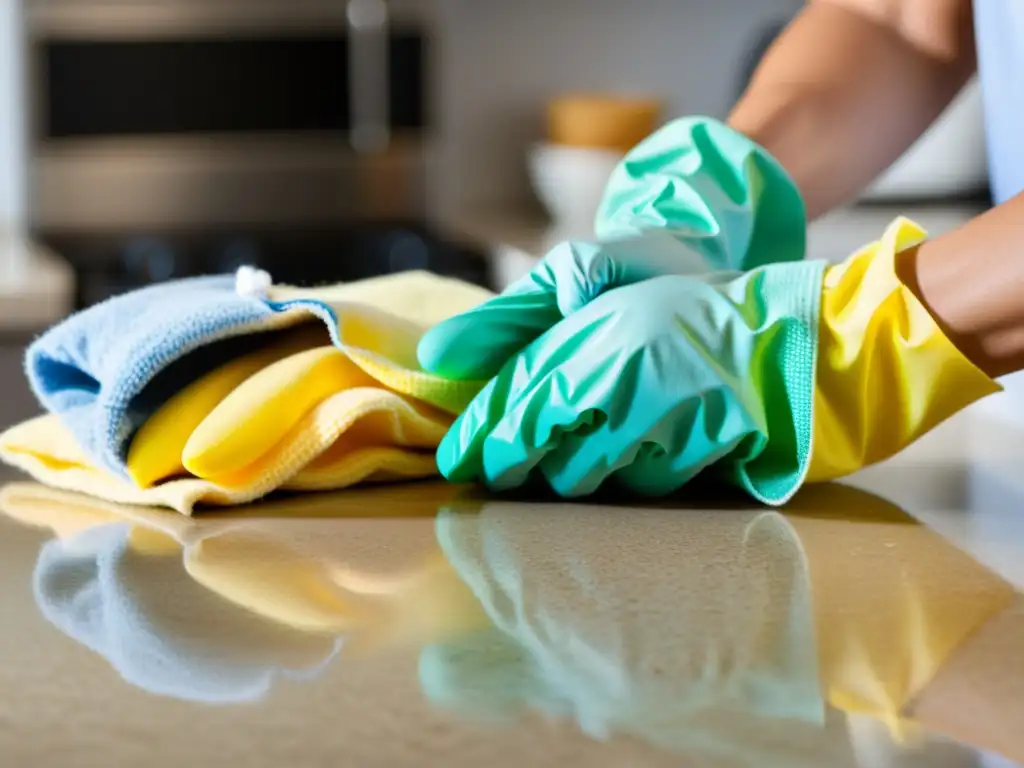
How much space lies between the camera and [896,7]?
990 mm

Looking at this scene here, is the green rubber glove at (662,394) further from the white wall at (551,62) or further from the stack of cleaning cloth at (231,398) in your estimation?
the white wall at (551,62)

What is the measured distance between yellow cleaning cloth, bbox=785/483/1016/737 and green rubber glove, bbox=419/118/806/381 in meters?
0.14

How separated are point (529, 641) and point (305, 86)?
211 centimetres

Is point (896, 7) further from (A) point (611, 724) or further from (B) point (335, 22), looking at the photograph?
(B) point (335, 22)

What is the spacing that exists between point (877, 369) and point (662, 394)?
10 centimetres

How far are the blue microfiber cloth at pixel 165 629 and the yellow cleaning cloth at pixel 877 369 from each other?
0.90ft

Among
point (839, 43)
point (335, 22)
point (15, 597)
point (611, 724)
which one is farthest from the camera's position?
point (335, 22)

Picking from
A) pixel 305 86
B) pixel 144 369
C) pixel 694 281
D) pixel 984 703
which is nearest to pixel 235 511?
pixel 144 369

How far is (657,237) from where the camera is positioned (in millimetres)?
728

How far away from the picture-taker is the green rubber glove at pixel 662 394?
61cm

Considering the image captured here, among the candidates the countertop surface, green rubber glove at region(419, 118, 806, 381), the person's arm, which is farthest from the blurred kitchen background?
the countertop surface

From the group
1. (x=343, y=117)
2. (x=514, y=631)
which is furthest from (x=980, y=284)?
(x=343, y=117)

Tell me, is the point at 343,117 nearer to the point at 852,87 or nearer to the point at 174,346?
the point at 852,87

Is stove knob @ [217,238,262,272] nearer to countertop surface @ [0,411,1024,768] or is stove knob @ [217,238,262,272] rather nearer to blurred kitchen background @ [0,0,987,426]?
blurred kitchen background @ [0,0,987,426]
